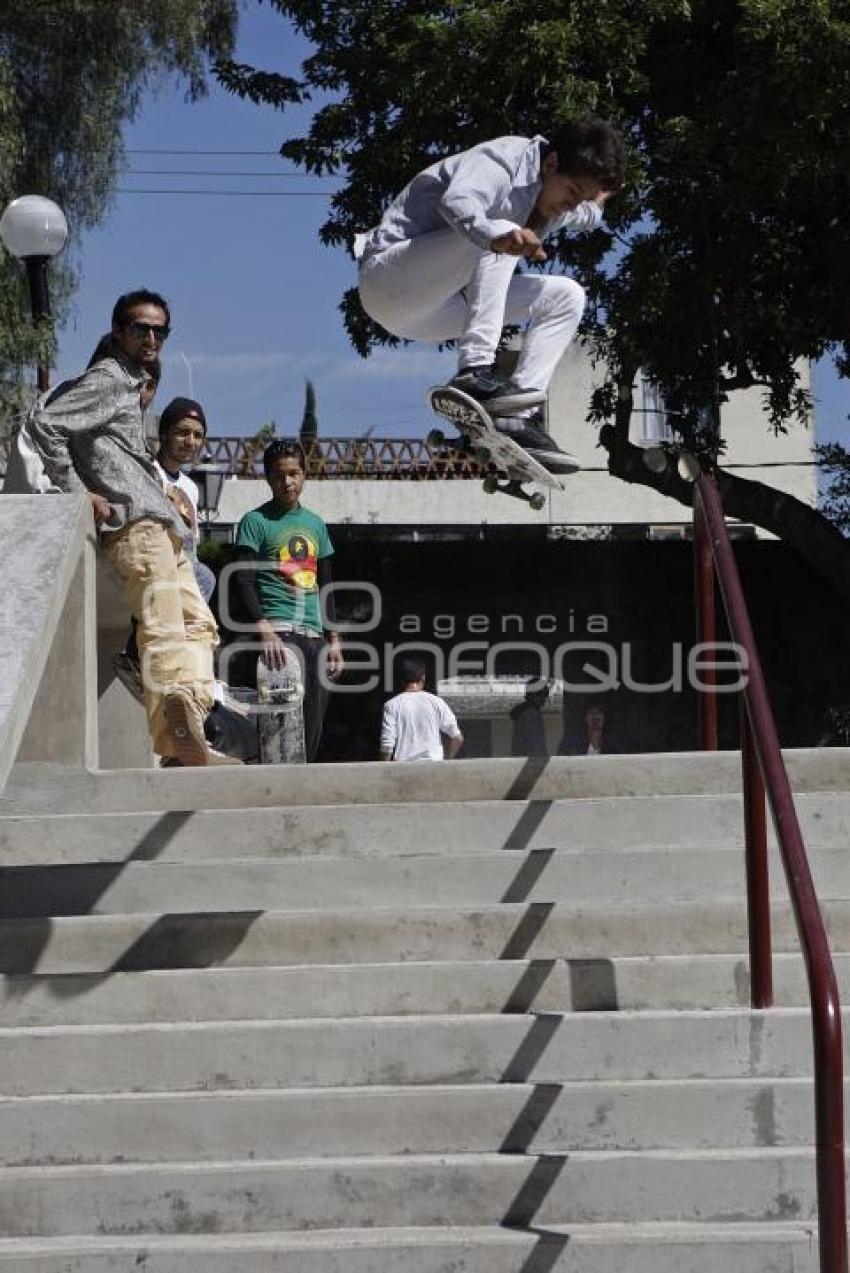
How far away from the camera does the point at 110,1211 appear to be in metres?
Answer: 4.50

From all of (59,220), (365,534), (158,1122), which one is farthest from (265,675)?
(365,534)

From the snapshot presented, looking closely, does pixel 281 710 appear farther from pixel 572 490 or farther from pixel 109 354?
pixel 572 490

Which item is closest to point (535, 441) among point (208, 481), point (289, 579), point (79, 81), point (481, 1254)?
point (289, 579)

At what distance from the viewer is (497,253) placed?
21.5ft

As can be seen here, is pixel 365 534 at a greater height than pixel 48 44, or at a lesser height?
lesser

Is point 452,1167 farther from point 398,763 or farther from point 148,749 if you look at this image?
point 148,749

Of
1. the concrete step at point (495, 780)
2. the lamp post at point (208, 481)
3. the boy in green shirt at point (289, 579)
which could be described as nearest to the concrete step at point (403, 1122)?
the concrete step at point (495, 780)

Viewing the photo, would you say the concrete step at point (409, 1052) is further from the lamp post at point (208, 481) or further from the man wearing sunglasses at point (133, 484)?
the lamp post at point (208, 481)

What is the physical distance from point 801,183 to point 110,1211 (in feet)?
47.9

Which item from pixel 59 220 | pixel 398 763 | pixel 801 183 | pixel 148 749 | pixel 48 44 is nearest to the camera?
pixel 398 763

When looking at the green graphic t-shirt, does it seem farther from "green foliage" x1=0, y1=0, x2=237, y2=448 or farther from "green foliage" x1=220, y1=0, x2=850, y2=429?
"green foliage" x1=0, y1=0, x2=237, y2=448

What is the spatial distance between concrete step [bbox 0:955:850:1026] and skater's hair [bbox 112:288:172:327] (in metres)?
2.81

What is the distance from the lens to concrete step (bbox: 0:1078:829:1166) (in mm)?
4617

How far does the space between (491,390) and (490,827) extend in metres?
1.85
